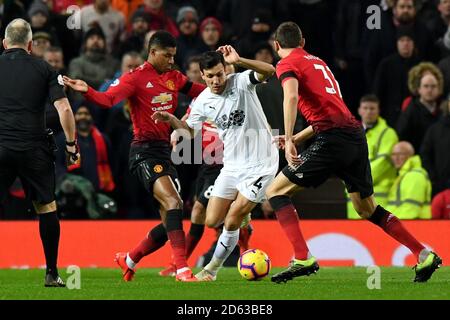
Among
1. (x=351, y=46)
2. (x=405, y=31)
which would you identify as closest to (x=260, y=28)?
(x=351, y=46)

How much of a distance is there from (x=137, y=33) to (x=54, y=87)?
285 inches

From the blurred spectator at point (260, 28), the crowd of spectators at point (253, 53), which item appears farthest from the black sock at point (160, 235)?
the blurred spectator at point (260, 28)

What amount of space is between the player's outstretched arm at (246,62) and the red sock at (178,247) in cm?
171

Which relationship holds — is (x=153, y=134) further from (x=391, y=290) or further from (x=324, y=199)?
(x=324, y=199)

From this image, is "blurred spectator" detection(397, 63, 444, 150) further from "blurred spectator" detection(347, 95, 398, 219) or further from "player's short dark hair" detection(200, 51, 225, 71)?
"player's short dark hair" detection(200, 51, 225, 71)

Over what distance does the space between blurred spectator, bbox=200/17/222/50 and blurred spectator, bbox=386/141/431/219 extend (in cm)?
332

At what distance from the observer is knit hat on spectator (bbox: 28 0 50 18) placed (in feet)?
57.0

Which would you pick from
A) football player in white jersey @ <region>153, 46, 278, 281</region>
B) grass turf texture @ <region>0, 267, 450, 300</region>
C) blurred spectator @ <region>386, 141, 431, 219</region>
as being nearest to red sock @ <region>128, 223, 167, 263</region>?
grass turf texture @ <region>0, 267, 450, 300</region>

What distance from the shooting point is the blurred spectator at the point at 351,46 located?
17.2 metres

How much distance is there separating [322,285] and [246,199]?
1.39 meters

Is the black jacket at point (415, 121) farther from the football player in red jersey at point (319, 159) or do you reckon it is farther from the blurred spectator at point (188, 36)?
the football player in red jersey at point (319, 159)

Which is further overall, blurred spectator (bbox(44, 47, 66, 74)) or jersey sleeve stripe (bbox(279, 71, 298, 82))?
blurred spectator (bbox(44, 47, 66, 74))

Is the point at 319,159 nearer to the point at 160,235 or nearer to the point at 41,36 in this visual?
the point at 160,235

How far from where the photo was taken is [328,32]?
1755cm
